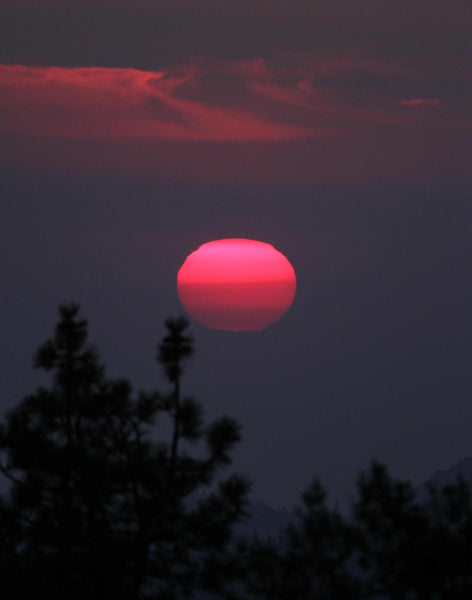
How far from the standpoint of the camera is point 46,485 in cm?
1786

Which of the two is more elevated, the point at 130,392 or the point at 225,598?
the point at 130,392

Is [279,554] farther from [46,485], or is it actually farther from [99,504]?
[46,485]

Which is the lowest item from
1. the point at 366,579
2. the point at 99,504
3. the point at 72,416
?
the point at 366,579

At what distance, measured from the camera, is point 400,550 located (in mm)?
14570

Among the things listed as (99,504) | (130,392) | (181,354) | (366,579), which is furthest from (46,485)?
(366,579)

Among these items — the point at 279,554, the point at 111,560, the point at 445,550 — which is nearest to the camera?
the point at 445,550

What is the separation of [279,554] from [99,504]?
11.6 ft

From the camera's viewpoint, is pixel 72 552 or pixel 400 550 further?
pixel 72 552

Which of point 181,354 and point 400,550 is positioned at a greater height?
point 181,354

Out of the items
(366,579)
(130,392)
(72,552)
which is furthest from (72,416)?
(366,579)

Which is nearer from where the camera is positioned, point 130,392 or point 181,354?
point 181,354

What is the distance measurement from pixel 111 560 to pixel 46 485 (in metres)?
1.99

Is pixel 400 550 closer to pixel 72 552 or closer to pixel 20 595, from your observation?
pixel 72 552

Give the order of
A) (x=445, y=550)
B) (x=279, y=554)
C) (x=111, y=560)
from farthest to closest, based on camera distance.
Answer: (x=111, y=560) < (x=279, y=554) < (x=445, y=550)
